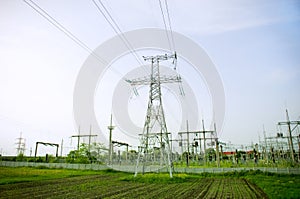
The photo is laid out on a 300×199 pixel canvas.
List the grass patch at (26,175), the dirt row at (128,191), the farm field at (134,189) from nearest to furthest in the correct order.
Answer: the dirt row at (128,191) → the farm field at (134,189) → the grass patch at (26,175)

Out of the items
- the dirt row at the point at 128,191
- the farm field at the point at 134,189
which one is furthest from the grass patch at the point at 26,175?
the dirt row at the point at 128,191

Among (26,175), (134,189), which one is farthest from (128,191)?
(26,175)

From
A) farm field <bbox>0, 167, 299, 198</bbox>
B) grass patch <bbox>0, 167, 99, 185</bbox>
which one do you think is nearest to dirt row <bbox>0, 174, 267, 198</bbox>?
farm field <bbox>0, 167, 299, 198</bbox>

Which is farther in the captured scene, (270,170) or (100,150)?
(100,150)

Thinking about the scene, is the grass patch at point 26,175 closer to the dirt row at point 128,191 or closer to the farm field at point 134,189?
the farm field at point 134,189

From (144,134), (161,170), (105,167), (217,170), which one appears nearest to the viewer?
(144,134)

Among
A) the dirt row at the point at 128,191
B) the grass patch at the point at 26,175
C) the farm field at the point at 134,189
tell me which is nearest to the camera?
the dirt row at the point at 128,191

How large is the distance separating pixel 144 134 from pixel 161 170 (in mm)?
12066

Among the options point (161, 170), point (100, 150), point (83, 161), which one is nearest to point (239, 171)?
point (161, 170)

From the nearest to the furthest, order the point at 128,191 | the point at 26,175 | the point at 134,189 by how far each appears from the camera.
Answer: the point at 128,191 → the point at 134,189 → the point at 26,175

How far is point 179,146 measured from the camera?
50000 mm

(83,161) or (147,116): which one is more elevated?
(147,116)

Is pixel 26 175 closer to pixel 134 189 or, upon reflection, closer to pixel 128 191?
pixel 134 189

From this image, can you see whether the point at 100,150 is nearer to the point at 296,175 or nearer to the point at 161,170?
the point at 161,170
